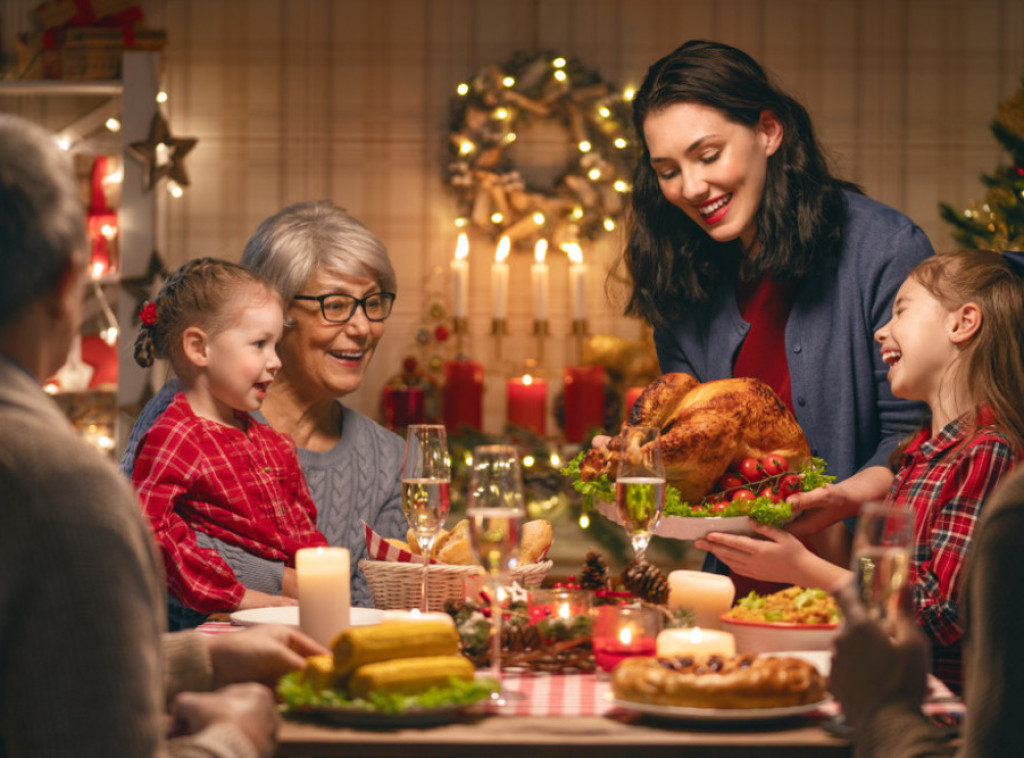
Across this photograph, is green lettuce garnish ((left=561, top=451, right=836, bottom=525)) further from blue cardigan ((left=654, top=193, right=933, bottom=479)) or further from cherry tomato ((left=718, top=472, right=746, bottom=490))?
blue cardigan ((left=654, top=193, right=933, bottom=479))

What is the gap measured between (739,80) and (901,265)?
507 millimetres

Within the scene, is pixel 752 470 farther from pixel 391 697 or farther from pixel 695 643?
pixel 391 697

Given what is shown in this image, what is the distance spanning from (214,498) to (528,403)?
2.49 m

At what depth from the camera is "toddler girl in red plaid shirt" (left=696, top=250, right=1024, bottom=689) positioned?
1.81m

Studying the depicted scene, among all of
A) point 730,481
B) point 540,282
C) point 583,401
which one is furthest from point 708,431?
point 540,282

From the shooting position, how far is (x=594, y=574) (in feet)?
6.04

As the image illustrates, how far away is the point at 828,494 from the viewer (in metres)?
1.93

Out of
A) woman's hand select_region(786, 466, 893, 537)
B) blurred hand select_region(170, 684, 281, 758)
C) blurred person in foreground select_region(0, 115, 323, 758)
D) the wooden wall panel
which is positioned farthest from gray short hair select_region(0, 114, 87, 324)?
the wooden wall panel

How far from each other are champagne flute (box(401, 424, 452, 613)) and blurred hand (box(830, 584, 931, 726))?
2.36 ft

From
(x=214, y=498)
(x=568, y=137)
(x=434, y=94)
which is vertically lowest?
(x=214, y=498)

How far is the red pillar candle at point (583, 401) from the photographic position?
4643 millimetres

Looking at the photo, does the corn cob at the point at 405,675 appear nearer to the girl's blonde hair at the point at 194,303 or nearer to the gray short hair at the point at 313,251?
the girl's blonde hair at the point at 194,303

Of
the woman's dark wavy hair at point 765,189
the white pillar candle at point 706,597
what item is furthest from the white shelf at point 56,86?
the white pillar candle at point 706,597

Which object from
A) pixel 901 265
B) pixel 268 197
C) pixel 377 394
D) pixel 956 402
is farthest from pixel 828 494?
pixel 268 197
